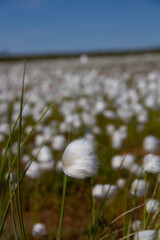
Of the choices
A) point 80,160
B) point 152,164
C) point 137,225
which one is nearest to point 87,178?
point 137,225

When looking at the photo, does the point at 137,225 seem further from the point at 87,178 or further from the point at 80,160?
the point at 87,178

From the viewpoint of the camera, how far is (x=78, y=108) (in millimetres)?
6676

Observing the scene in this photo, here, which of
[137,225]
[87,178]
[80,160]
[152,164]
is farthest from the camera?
[87,178]

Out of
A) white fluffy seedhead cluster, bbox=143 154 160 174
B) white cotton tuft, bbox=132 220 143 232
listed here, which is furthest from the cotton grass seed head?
white cotton tuft, bbox=132 220 143 232

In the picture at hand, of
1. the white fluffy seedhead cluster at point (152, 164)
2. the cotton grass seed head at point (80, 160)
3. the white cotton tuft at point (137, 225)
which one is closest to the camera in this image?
the cotton grass seed head at point (80, 160)

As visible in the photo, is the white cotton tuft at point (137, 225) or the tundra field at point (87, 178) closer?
the tundra field at point (87, 178)

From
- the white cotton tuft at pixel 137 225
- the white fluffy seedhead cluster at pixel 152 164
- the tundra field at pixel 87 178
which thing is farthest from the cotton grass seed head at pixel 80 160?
the white cotton tuft at pixel 137 225

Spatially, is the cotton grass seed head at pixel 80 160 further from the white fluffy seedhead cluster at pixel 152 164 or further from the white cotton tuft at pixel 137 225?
the white cotton tuft at pixel 137 225

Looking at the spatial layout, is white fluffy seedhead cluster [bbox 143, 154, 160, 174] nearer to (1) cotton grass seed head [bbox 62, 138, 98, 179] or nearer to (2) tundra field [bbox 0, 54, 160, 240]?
(2) tundra field [bbox 0, 54, 160, 240]

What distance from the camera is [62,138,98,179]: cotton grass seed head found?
927mm

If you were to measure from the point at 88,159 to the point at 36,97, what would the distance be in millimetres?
5388

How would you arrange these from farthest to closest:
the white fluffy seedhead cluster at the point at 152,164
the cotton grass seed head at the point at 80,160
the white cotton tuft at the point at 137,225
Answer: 1. the white cotton tuft at the point at 137,225
2. the white fluffy seedhead cluster at the point at 152,164
3. the cotton grass seed head at the point at 80,160

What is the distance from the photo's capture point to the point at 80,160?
94cm

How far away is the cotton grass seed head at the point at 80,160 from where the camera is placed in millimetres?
927
